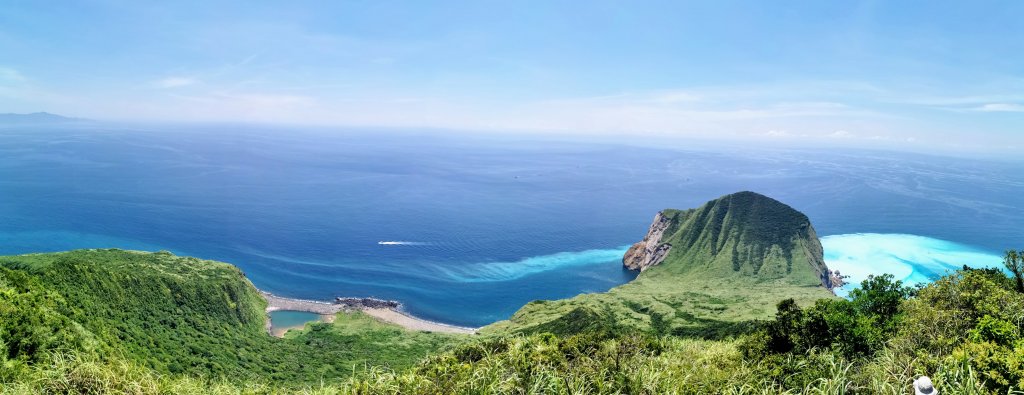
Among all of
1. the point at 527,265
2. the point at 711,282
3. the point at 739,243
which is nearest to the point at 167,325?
the point at 527,265

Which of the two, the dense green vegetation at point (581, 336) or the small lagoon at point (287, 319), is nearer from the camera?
the dense green vegetation at point (581, 336)

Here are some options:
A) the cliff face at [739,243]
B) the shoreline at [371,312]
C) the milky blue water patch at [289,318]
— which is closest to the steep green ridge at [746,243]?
→ the cliff face at [739,243]

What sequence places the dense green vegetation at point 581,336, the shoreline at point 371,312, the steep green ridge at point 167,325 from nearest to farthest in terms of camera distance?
the dense green vegetation at point 581,336, the steep green ridge at point 167,325, the shoreline at point 371,312

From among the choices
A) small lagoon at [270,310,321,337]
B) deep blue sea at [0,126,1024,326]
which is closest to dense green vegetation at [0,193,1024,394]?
small lagoon at [270,310,321,337]

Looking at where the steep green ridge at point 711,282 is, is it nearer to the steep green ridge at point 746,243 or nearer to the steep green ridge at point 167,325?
the steep green ridge at point 746,243

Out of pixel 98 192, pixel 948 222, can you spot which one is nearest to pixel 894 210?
pixel 948 222

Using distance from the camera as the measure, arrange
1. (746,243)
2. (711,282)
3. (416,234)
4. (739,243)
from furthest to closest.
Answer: (416,234) < (739,243) < (746,243) < (711,282)

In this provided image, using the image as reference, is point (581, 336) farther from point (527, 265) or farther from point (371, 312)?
point (527, 265)
